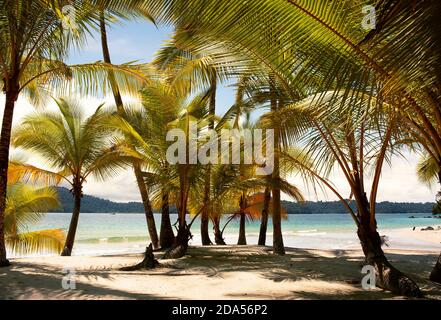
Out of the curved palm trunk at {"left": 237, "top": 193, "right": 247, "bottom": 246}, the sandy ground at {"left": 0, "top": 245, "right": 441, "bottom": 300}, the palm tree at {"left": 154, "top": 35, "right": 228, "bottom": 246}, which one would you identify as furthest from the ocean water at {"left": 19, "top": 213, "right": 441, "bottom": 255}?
the sandy ground at {"left": 0, "top": 245, "right": 441, "bottom": 300}

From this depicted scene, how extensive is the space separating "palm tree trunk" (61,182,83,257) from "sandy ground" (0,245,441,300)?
2.94 m

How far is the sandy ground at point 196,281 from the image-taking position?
15.6ft

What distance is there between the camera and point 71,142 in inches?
465

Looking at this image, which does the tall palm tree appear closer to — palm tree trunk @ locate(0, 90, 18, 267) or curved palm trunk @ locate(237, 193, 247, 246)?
palm tree trunk @ locate(0, 90, 18, 267)

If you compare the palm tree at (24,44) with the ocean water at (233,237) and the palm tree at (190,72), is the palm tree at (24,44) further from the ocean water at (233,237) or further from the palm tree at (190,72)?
the ocean water at (233,237)

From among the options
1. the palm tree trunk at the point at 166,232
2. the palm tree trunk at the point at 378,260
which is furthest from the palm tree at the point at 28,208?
the palm tree trunk at the point at 378,260

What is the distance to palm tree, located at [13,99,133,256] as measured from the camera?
11.7 m

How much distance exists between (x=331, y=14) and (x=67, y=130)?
9994 millimetres

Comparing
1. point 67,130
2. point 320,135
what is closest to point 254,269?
point 320,135

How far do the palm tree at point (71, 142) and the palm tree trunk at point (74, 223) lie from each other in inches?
1.1

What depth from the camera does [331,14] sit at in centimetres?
353

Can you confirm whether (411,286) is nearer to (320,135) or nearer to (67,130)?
(320,135)

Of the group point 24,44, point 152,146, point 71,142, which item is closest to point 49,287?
point 24,44

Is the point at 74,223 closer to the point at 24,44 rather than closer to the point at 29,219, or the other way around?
the point at 29,219
